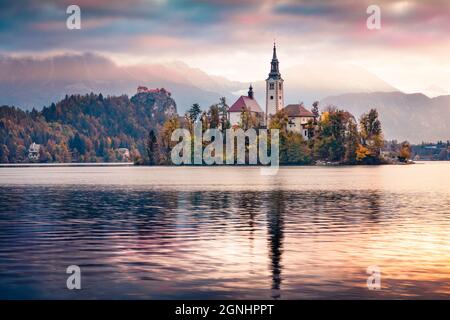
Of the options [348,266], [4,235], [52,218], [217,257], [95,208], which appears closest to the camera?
[348,266]

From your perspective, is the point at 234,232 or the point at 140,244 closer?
the point at 140,244

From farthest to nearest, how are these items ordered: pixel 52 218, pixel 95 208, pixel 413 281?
pixel 95 208 < pixel 52 218 < pixel 413 281

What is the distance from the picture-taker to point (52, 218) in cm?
5922

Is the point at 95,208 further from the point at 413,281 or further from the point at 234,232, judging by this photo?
the point at 413,281

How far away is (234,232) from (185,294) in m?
21.2

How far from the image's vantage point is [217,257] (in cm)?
3662

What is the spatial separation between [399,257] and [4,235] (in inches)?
919
